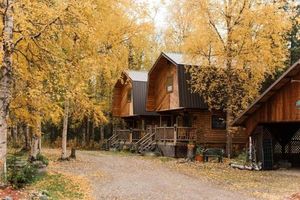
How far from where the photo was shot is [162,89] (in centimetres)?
3209

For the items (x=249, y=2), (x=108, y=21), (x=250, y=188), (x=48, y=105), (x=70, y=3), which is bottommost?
(x=250, y=188)

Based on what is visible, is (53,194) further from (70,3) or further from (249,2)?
(249,2)

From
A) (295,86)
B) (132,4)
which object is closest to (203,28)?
(132,4)

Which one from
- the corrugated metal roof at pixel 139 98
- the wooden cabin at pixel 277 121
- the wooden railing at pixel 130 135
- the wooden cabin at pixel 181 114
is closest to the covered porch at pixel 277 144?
the wooden cabin at pixel 277 121

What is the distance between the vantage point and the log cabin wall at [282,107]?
1827 cm

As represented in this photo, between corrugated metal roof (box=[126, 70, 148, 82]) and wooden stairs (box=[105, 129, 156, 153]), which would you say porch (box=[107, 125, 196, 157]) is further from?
corrugated metal roof (box=[126, 70, 148, 82])

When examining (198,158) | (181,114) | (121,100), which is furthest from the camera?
(121,100)

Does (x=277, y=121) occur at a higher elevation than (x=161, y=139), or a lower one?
higher

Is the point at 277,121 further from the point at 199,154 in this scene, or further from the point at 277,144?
the point at 199,154

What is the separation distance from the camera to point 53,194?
1204cm

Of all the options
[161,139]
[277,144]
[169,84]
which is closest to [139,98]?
[169,84]

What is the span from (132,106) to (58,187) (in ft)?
77.5

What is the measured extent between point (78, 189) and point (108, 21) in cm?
1035

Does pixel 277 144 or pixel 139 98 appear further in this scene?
pixel 139 98
